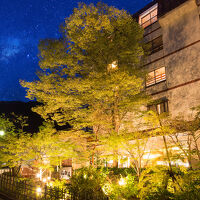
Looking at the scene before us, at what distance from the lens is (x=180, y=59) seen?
1617cm

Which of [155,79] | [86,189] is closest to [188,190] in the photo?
[86,189]

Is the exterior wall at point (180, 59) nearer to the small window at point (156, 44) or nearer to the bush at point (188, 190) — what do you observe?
the small window at point (156, 44)

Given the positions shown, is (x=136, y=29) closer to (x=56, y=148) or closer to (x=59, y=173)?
(x=56, y=148)

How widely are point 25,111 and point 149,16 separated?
117 feet

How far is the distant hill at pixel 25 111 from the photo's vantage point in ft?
135

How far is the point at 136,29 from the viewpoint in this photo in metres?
16.7

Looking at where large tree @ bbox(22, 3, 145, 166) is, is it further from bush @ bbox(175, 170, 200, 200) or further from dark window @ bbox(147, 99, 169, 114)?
bush @ bbox(175, 170, 200, 200)

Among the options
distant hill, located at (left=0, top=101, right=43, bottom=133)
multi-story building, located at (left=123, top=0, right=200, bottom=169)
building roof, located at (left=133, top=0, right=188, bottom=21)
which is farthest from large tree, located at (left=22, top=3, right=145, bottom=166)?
distant hill, located at (left=0, top=101, right=43, bottom=133)

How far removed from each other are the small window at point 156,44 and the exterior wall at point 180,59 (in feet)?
1.83

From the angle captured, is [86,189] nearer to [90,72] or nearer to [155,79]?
[90,72]

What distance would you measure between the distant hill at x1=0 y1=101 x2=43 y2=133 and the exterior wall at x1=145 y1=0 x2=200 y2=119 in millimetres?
31236

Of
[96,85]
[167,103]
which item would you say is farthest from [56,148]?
[167,103]

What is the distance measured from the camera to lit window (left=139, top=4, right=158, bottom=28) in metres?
20.2

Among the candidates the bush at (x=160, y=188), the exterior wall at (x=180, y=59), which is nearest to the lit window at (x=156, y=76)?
the exterior wall at (x=180, y=59)
